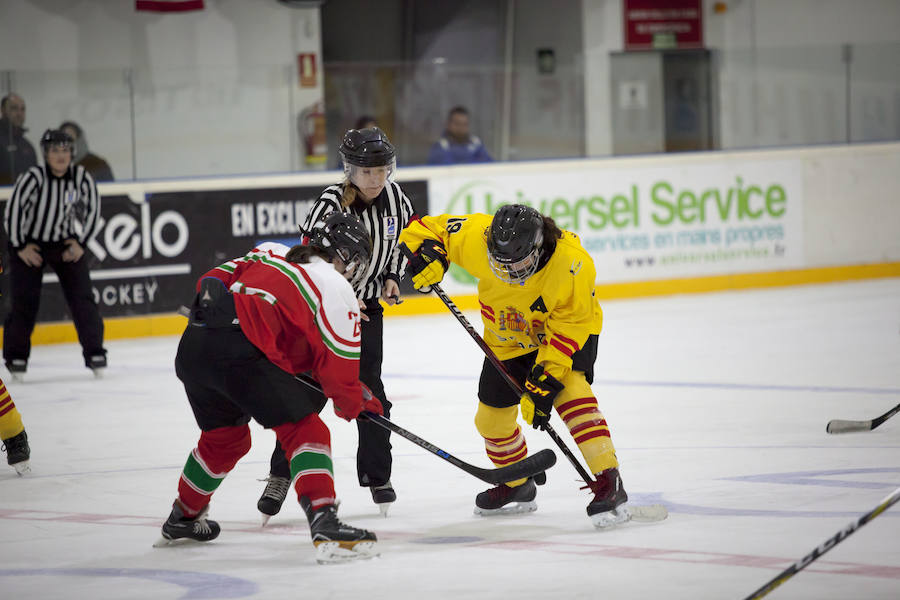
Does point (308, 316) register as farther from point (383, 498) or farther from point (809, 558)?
point (809, 558)

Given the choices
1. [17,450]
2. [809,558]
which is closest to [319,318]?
[809,558]

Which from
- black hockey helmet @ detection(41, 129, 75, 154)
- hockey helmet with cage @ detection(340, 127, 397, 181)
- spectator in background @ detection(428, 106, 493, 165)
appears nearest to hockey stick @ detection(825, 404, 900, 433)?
hockey helmet with cage @ detection(340, 127, 397, 181)

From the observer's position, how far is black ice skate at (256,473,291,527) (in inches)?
156

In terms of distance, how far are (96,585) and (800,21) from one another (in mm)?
11706

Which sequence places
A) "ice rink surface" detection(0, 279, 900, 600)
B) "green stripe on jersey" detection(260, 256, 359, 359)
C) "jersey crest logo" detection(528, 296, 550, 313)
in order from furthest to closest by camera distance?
"jersey crest logo" detection(528, 296, 550, 313) < "green stripe on jersey" detection(260, 256, 359, 359) < "ice rink surface" detection(0, 279, 900, 600)

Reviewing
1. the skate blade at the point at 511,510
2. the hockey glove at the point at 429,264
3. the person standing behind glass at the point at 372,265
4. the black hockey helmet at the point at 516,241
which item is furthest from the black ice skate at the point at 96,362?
the black hockey helmet at the point at 516,241

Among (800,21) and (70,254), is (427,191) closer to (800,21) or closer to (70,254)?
(70,254)

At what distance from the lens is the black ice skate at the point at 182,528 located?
3.69 m

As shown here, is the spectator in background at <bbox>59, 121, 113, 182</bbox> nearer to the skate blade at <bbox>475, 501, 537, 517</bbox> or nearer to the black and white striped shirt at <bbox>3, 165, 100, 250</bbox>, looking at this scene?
the black and white striped shirt at <bbox>3, 165, 100, 250</bbox>

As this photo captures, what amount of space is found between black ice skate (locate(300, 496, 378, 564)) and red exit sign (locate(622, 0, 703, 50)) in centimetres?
1024

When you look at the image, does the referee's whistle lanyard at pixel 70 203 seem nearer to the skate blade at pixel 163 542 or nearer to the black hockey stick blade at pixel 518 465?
the skate blade at pixel 163 542

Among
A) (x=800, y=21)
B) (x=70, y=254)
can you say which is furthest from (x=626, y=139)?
(x=70, y=254)

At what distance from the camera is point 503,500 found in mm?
4043

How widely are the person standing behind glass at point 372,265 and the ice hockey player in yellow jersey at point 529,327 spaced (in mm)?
97
